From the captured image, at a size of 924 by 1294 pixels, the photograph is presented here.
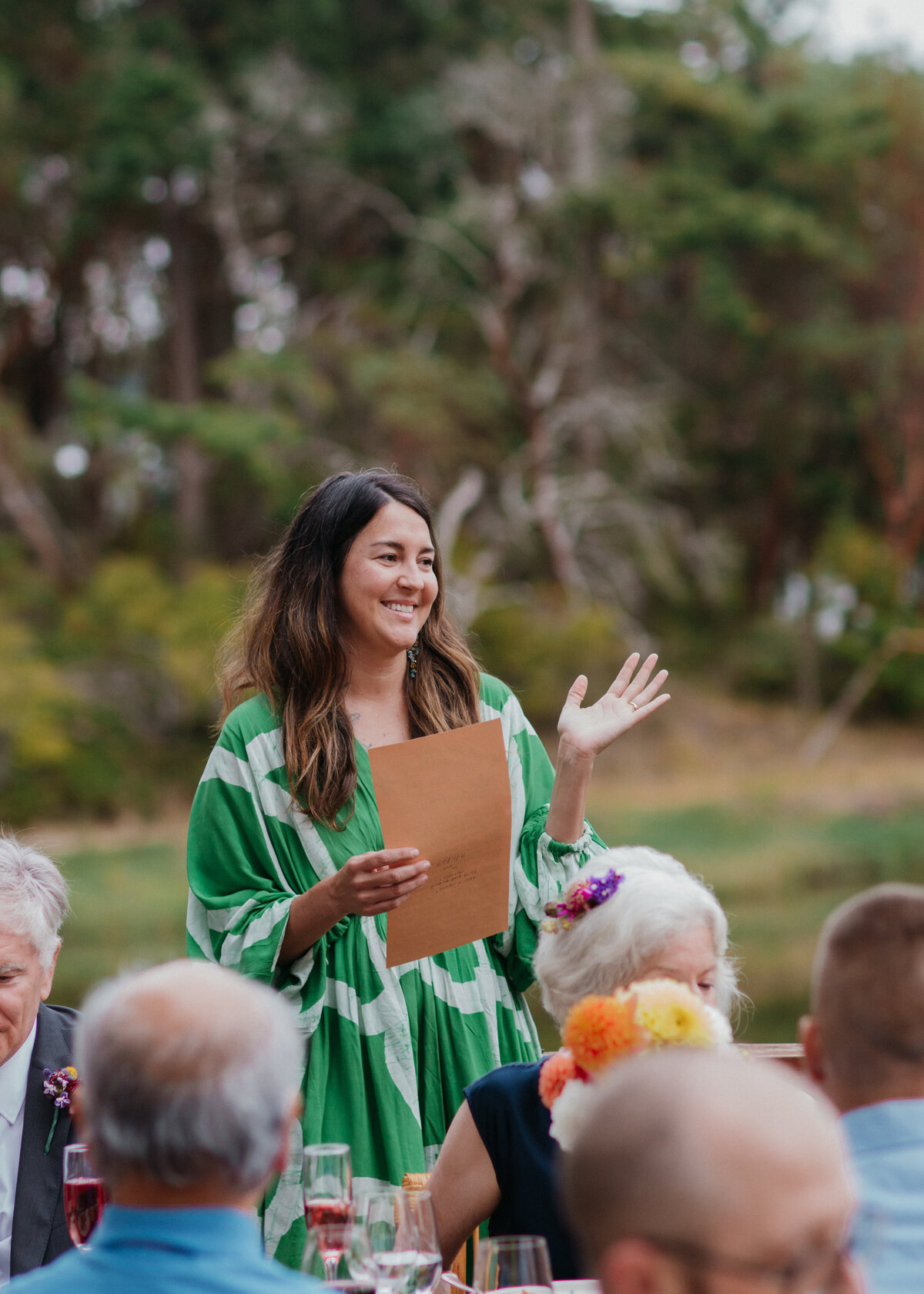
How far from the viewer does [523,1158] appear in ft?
6.16

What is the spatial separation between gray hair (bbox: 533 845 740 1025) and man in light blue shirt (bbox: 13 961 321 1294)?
2.71 feet

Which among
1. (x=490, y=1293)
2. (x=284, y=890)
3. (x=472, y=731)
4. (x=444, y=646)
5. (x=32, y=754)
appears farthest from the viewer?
(x=32, y=754)

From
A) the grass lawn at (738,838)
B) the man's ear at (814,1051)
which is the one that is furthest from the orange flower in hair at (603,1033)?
the grass lawn at (738,838)

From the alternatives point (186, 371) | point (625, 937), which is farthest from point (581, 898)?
point (186, 371)

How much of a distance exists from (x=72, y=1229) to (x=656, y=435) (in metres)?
14.3

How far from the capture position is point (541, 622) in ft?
46.1

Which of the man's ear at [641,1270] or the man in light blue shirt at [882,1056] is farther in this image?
the man in light blue shirt at [882,1056]

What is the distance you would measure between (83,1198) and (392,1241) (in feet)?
1.29

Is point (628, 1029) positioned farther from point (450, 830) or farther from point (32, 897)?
point (32, 897)

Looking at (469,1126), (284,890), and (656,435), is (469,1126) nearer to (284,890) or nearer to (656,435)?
(284,890)

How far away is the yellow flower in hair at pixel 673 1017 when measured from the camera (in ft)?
5.06

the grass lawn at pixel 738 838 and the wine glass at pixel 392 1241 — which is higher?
the grass lawn at pixel 738 838

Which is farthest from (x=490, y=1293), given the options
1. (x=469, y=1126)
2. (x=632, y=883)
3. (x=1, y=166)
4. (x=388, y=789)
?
(x=1, y=166)

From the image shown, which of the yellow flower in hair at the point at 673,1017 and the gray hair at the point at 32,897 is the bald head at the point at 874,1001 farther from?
the gray hair at the point at 32,897
